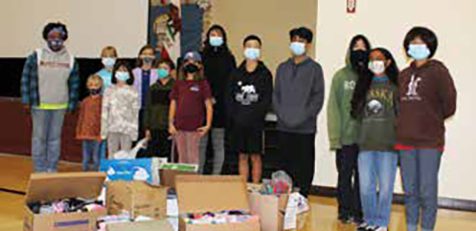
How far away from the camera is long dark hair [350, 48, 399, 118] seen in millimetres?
3930

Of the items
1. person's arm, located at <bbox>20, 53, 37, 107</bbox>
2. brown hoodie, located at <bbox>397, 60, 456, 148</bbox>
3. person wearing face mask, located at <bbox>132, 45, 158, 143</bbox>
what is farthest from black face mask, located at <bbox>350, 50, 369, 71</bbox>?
person's arm, located at <bbox>20, 53, 37, 107</bbox>

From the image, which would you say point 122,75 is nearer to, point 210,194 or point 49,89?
point 49,89

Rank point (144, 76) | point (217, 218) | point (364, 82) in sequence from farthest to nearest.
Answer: point (144, 76)
point (364, 82)
point (217, 218)

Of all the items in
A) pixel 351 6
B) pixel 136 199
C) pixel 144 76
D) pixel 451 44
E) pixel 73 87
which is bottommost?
pixel 136 199

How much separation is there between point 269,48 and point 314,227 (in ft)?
13.2

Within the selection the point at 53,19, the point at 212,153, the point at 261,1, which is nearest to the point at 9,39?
the point at 53,19

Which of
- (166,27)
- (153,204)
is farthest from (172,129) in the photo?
(166,27)

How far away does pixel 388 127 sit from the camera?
12.6 ft

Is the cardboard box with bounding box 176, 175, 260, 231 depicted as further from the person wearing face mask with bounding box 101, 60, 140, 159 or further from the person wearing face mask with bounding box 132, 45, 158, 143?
the person wearing face mask with bounding box 132, 45, 158, 143

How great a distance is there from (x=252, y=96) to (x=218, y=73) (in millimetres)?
554

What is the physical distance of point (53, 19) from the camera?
7738 millimetres

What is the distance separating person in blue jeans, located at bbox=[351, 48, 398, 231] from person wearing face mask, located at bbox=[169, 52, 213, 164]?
54.5 inches

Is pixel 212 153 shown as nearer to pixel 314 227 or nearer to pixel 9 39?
pixel 314 227

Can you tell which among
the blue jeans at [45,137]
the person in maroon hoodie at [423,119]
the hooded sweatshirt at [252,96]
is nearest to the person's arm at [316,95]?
the hooded sweatshirt at [252,96]
